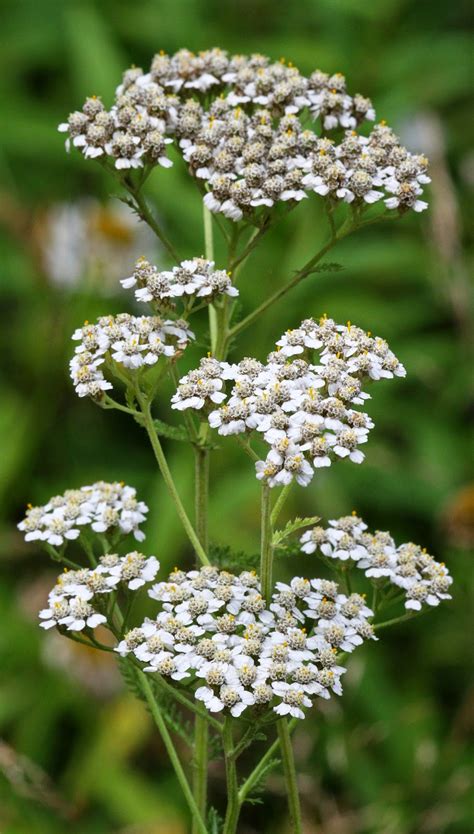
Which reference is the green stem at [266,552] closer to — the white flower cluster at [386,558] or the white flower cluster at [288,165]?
the white flower cluster at [386,558]

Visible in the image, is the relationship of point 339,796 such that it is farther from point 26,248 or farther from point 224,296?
point 26,248

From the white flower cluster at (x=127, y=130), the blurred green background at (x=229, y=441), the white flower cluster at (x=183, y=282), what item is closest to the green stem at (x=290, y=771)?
the white flower cluster at (x=183, y=282)

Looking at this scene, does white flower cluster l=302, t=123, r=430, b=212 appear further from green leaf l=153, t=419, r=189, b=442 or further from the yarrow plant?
green leaf l=153, t=419, r=189, b=442

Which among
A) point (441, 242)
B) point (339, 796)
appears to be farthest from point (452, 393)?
point (339, 796)

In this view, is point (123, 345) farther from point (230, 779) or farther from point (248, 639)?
point (230, 779)

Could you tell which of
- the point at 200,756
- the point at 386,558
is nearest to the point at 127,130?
the point at 386,558

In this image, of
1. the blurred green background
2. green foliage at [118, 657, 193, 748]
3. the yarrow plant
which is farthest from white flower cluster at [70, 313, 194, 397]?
the blurred green background
